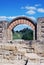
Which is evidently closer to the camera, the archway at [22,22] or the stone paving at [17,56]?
the stone paving at [17,56]

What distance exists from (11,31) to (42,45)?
769 cm

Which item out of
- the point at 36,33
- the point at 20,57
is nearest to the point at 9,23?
the point at 36,33

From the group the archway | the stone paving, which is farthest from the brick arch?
the stone paving

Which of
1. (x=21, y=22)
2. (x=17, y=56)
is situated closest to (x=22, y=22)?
(x=21, y=22)

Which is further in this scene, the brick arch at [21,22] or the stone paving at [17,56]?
the brick arch at [21,22]

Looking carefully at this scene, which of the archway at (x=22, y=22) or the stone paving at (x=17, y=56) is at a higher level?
the archway at (x=22, y=22)

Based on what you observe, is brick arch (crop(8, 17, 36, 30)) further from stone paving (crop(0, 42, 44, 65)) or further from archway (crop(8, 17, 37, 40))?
stone paving (crop(0, 42, 44, 65))

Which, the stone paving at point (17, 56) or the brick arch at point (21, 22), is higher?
the brick arch at point (21, 22)

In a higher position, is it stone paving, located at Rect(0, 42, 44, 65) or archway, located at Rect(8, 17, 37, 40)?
archway, located at Rect(8, 17, 37, 40)

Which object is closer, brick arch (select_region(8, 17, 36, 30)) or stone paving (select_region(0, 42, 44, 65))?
stone paving (select_region(0, 42, 44, 65))

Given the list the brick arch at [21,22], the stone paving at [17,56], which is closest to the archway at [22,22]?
the brick arch at [21,22]

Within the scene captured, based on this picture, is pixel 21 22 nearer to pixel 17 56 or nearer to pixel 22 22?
pixel 22 22

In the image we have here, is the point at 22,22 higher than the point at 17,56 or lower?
higher

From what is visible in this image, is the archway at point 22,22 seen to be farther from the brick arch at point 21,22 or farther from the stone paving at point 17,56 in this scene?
the stone paving at point 17,56
